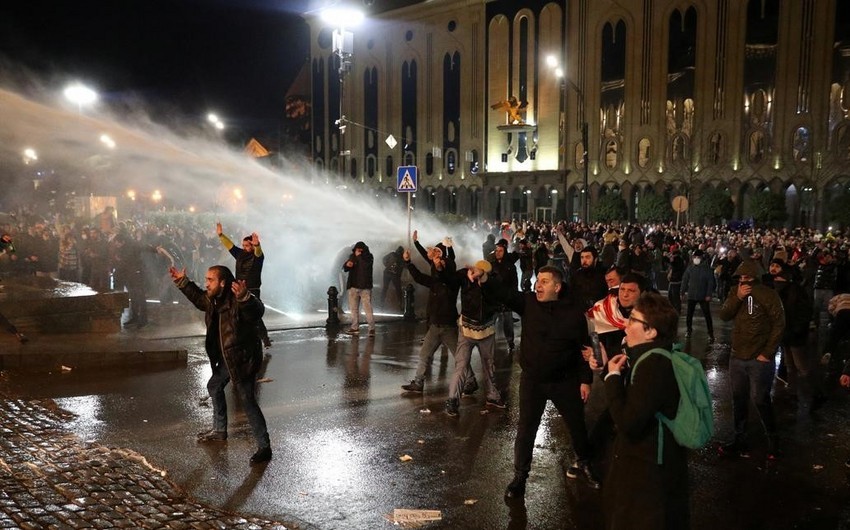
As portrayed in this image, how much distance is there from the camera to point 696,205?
140ft

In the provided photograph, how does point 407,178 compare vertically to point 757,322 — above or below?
above

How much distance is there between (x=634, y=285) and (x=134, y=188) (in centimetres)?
4240

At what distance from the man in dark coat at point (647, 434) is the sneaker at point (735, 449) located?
3.41m

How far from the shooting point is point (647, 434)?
3.32 m

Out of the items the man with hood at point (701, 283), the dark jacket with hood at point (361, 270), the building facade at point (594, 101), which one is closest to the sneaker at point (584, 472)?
the dark jacket with hood at point (361, 270)

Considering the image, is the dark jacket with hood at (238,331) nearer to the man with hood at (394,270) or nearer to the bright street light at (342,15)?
the man with hood at (394,270)

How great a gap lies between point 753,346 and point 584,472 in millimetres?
1854

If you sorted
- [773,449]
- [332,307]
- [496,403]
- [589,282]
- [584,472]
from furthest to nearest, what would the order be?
[332,307]
[589,282]
[496,403]
[773,449]
[584,472]

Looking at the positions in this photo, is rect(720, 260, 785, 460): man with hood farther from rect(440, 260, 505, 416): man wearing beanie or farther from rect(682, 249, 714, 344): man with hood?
rect(682, 249, 714, 344): man with hood

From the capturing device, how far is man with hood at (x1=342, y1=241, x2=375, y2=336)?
40.7 feet

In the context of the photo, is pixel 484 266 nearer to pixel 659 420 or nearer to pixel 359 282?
pixel 659 420

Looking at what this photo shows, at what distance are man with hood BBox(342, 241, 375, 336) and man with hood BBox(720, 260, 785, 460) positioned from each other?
706cm

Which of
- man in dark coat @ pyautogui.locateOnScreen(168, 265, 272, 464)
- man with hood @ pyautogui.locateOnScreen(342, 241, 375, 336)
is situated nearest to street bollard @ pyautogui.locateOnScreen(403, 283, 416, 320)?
man with hood @ pyautogui.locateOnScreen(342, 241, 375, 336)

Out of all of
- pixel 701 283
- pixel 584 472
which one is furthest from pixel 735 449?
pixel 701 283
